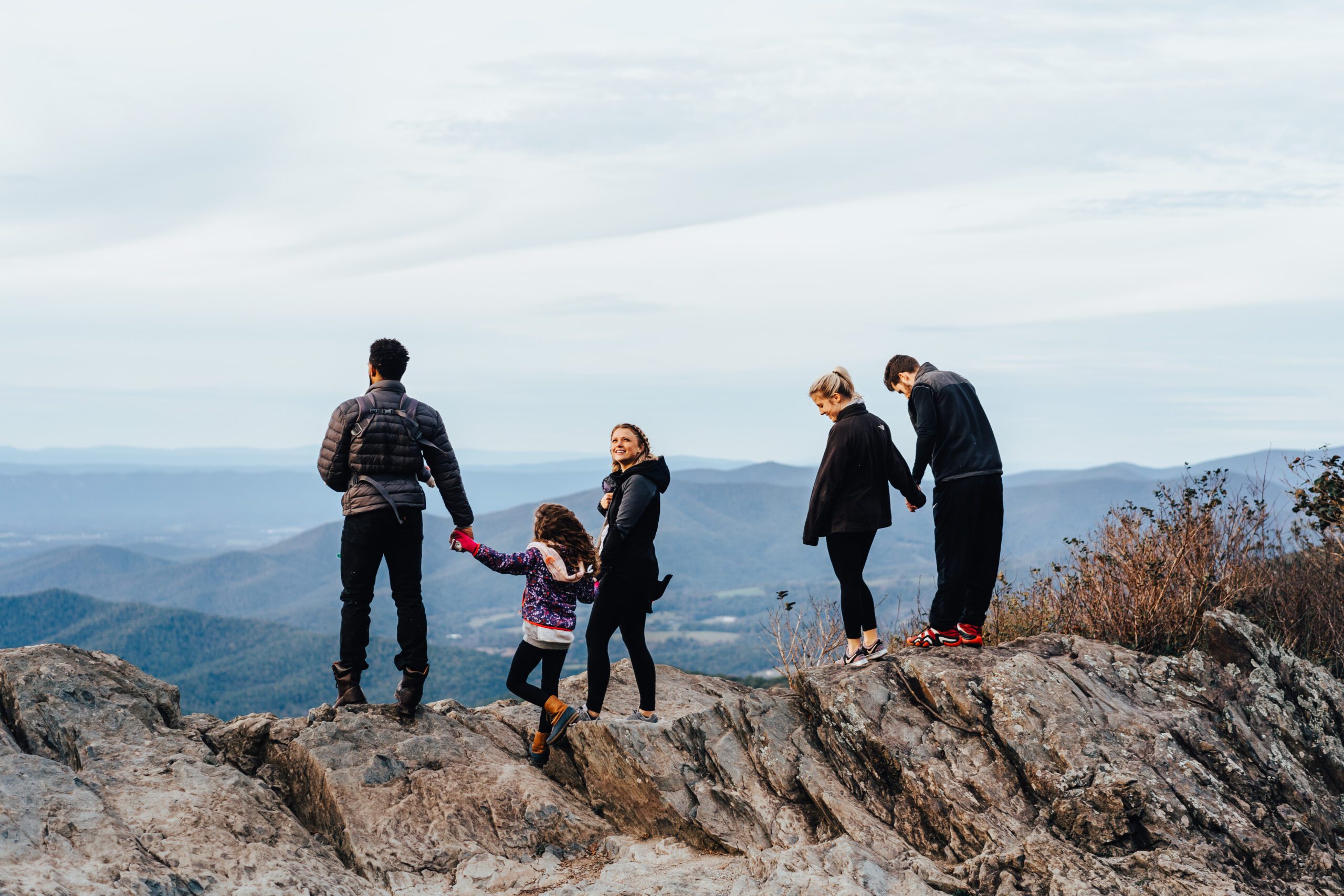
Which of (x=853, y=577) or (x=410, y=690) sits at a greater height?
(x=853, y=577)

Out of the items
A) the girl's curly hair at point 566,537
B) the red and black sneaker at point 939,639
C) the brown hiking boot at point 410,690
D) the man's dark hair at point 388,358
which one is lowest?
the brown hiking boot at point 410,690

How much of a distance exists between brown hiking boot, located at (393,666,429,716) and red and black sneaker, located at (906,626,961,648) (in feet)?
14.1

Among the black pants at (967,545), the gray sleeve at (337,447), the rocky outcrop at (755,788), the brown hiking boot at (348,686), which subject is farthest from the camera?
the brown hiking boot at (348,686)

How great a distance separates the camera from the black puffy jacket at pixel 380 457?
7320 millimetres

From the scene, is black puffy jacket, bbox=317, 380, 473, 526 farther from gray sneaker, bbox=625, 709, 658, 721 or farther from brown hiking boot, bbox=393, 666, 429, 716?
gray sneaker, bbox=625, 709, 658, 721

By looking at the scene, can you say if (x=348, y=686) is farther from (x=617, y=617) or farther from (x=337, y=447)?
(x=617, y=617)

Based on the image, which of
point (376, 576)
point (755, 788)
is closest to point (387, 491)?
point (376, 576)

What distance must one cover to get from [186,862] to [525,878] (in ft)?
7.16

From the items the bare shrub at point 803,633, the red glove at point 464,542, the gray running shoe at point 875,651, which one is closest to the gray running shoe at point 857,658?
the gray running shoe at point 875,651

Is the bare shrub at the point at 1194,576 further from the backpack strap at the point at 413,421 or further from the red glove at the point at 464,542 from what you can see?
the backpack strap at the point at 413,421

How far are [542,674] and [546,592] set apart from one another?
0.68m

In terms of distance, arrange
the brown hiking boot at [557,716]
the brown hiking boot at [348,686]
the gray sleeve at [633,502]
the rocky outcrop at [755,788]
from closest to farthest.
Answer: the rocky outcrop at [755,788] < the gray sleeve at [633,502] < the brown hiking boot at [557,716] < the brown hiking boot at [348,686]

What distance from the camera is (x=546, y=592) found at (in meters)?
7.23

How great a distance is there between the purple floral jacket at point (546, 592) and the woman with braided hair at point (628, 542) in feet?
0.57
